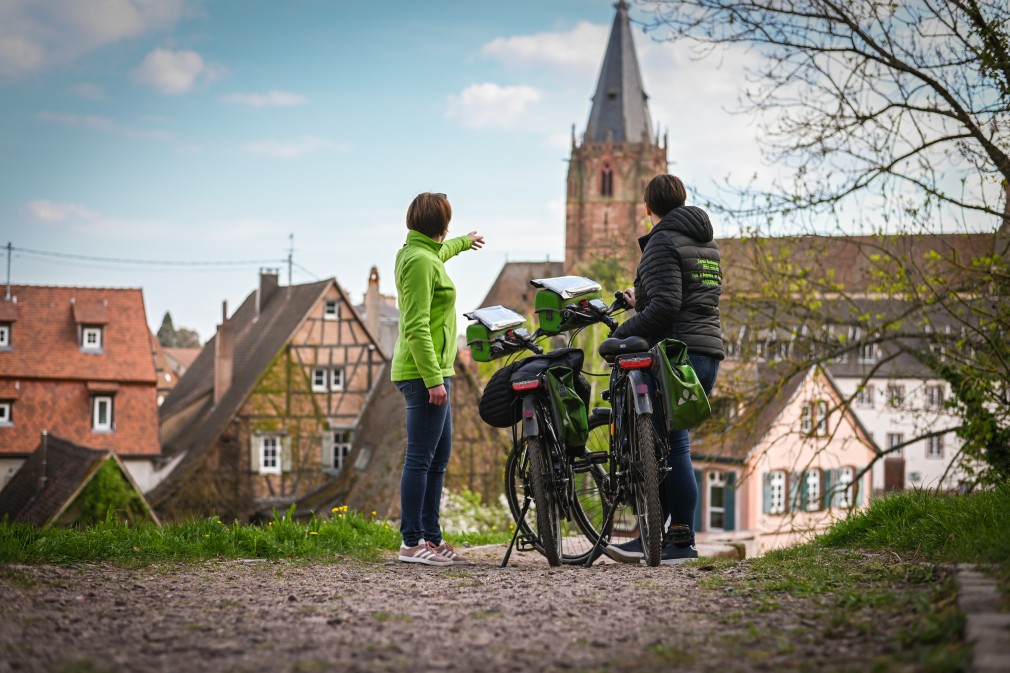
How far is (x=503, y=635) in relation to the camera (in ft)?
11.9

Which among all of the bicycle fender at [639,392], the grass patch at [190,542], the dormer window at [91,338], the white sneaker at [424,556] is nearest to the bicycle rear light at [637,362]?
the bicycle fender at [639,392]

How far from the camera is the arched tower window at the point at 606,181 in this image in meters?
101

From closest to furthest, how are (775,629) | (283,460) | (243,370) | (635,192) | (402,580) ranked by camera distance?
(775,629) → (402,580) → (283,460) → (243,370) → (635,192)

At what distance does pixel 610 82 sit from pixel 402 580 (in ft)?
304

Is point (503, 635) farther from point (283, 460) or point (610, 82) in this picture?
point (610, 82)

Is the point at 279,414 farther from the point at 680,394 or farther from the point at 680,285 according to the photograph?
the point at 680,394

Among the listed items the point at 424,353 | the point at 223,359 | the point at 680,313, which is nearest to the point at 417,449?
the point at 424,353

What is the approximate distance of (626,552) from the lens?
19.8 feet

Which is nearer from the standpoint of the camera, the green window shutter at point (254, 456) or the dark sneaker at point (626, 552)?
the dark sneaker at point (626, 552)

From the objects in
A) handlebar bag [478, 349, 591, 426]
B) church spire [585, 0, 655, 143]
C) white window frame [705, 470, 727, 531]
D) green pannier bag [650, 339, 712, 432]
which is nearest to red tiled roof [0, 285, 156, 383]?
white window frame [705, 470, 727, 531]

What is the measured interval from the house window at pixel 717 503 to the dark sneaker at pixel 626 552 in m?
35.9

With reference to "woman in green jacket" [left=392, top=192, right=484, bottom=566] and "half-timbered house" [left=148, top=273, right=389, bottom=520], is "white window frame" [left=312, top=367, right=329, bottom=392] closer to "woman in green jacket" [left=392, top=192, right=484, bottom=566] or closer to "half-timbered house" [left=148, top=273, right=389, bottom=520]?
"half-timbered house" [left=148, top=273, right=389, bottom=520]

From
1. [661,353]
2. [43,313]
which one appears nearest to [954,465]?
[661,353]

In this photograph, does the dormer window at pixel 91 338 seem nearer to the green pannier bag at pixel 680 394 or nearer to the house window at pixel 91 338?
the house window at pixel 91 338
